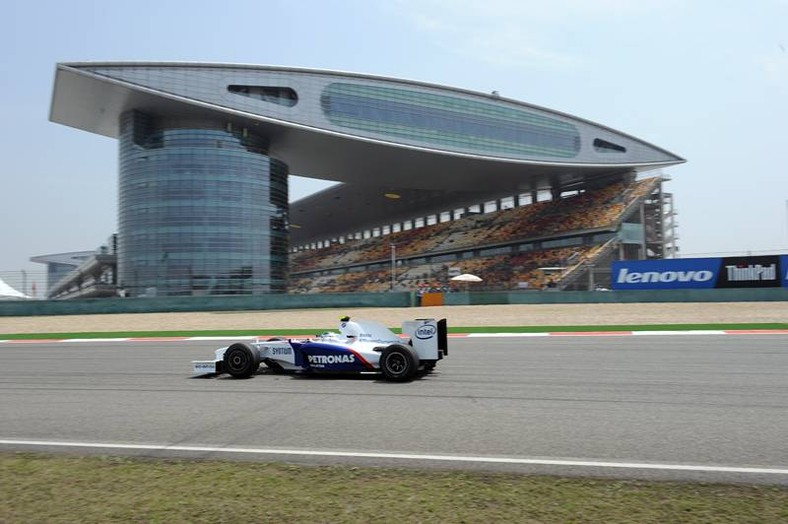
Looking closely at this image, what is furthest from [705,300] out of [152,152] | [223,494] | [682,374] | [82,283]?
[82,283]

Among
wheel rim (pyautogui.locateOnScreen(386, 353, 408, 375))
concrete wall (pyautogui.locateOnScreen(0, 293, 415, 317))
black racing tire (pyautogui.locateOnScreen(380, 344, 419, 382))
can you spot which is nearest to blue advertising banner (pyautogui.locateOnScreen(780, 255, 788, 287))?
concrete wall (pyautogui.locateOnScreen(0, 293, 415, 317))

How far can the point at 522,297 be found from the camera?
2967 cm

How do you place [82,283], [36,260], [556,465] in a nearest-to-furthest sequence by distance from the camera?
[556,465]
[82,283]
[36,260]

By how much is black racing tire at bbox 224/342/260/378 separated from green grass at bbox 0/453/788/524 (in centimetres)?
432

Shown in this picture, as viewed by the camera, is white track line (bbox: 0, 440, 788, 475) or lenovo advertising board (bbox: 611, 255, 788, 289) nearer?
white track line (bbox: 0, 440, 788, 475)

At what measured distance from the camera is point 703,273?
89.2ft

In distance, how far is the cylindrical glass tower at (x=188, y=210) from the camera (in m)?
47.5

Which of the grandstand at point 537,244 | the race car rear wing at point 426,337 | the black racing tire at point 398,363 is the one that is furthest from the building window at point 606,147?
the black racing tire at point 398,363

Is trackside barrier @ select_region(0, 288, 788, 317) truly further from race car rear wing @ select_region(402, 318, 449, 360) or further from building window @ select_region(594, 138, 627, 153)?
building window @ select_region(594, 138, 627, 153)

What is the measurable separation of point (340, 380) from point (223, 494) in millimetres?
4666

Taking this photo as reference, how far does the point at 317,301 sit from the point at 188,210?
914 inches

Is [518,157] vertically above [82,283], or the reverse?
[518,157]

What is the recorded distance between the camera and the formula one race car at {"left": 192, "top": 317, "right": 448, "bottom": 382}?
7926mm

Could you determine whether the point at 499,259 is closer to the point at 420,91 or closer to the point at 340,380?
the point at 420,91
